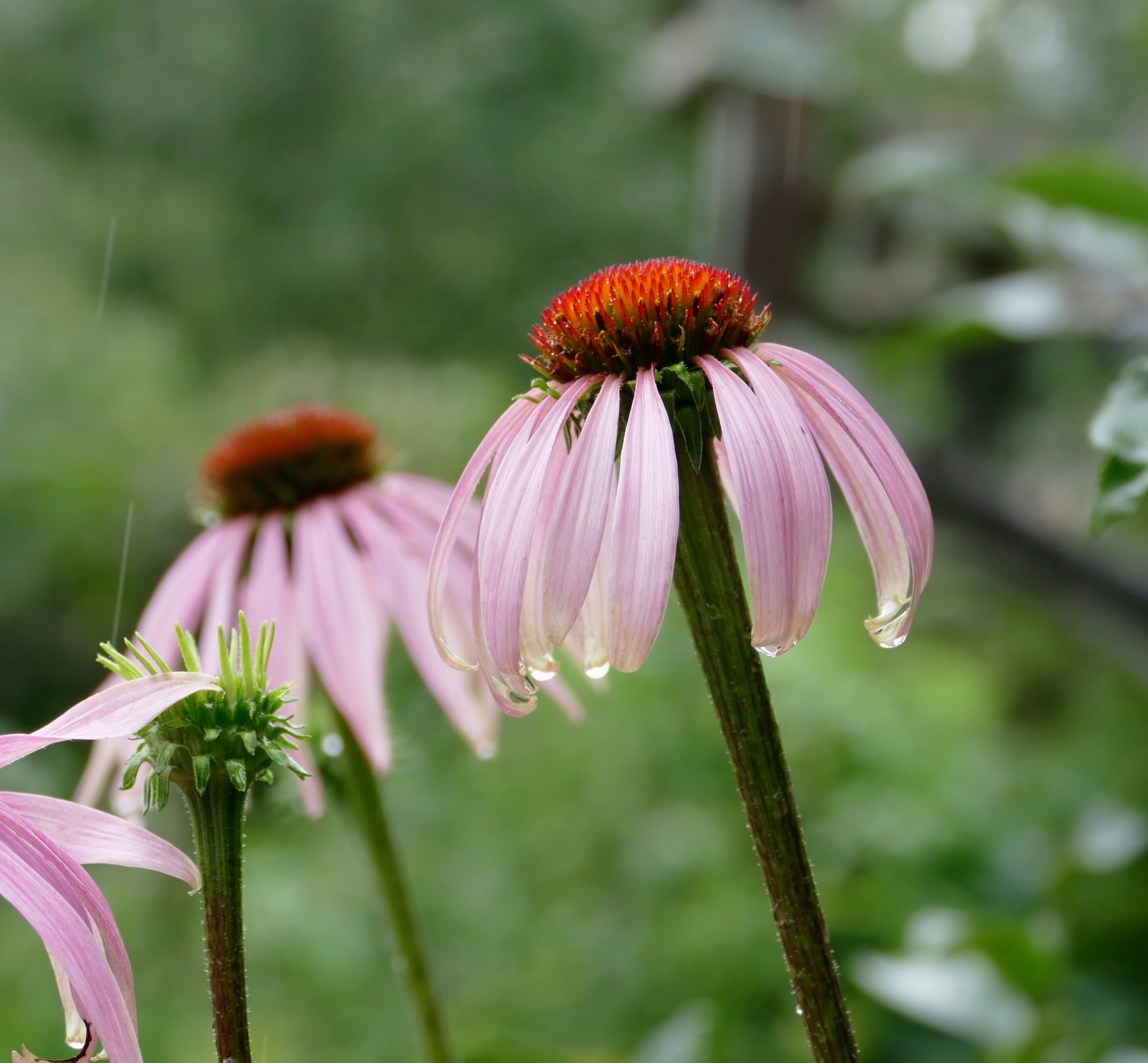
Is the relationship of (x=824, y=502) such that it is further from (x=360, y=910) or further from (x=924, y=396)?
(x=924, y=396)

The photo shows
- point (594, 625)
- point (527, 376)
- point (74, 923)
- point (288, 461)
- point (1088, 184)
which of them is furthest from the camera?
point (527, 376)

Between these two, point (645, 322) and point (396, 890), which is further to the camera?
point (396, 890)

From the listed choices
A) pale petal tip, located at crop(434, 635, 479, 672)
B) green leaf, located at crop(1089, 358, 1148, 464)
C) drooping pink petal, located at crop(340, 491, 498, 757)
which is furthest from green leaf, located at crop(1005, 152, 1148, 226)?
pale petal tip, located at crop(434, 635, 479, 672)

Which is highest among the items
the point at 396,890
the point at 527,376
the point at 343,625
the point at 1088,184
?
the point at 527,376

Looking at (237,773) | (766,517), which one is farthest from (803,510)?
(237,773)

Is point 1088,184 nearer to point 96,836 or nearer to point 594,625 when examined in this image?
point 594,625

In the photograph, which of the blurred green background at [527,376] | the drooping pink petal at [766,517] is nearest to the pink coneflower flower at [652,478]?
the drooping pink petal at [766,517]
